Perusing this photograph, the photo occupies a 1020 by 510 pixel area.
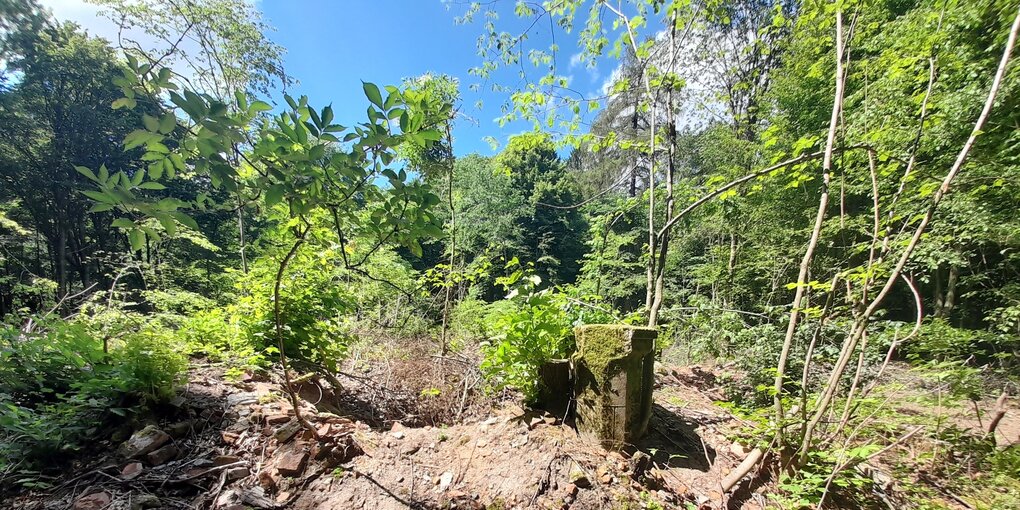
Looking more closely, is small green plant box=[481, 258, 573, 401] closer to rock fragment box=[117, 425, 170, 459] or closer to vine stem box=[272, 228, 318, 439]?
vine stem box=[272, 228, 318, 439]

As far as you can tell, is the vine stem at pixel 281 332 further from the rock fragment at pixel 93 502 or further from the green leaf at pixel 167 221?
the rock fragment at pixel 93 502

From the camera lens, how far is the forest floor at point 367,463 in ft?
6.25

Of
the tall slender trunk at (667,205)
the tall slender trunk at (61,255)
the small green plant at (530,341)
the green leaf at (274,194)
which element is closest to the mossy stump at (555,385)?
the small green plant at (530,341)

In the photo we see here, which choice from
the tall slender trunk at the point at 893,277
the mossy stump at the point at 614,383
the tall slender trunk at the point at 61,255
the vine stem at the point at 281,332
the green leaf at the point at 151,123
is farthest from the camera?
the tall slender trunk at the point at 61,255

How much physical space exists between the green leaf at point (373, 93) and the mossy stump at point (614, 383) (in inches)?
74.6

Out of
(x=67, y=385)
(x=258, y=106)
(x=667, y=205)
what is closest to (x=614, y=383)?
(x=667, y=205)

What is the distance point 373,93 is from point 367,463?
2076 millimetres

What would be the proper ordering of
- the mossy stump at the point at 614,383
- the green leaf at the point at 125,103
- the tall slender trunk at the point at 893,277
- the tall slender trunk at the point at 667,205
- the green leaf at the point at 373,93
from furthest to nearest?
the tall slender trunk at the point at 667,205 < the mossy stump at the point at 614,383 < the tall slender trunk at the point at 893,277 < the green leaf at the point at 373,93 < the green leaf at the point at 125,103

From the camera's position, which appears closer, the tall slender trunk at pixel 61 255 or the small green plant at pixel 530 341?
the small green plant at pixel 530 341

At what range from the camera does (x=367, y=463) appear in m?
2.23

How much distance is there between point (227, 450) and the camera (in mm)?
2178

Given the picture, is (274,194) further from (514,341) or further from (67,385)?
(67,385)

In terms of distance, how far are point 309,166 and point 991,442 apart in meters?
4.68

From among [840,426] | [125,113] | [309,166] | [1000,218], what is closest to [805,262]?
[840,426]
